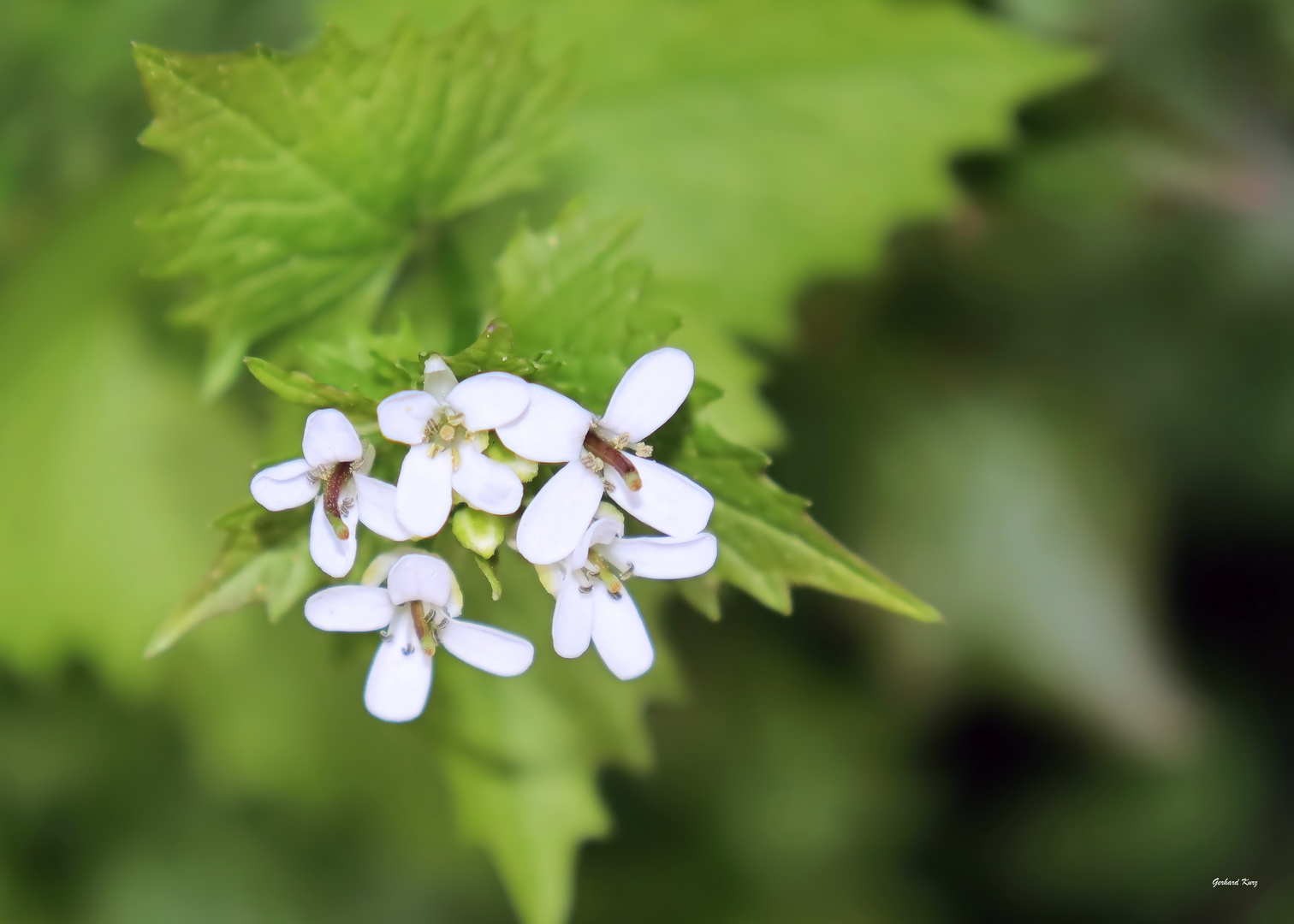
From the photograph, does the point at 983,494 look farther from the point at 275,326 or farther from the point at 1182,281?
the point at 275,326

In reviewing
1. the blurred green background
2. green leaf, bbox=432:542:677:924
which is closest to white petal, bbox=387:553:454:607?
green leaf, bbox=432:542:677:924

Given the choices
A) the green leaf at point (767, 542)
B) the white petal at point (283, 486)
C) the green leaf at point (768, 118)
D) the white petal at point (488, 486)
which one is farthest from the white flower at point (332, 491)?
the green leaf at point (768, 118)

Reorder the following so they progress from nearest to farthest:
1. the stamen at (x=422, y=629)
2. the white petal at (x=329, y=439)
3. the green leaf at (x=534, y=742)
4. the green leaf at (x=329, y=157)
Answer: the white petal at (x=329, y=439) → the stamen at (x=422, y=629) → the green leaf at (x=329, y=157) → the green leaf at (x=534, y=742)

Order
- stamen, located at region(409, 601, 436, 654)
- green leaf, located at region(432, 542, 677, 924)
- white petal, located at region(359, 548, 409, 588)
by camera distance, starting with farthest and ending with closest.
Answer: green leaf, located at region(432, 542, 677, 924)
white petal, located at region(359, 548, 409, 588)
stamen, located at region(409, 601, 436, 654)

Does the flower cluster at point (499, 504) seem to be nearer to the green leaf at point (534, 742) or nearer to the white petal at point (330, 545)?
the white petal at point (330, 545)

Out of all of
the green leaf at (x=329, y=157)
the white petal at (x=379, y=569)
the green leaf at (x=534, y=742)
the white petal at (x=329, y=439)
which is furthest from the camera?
the green leaf at (x=534, y=742)

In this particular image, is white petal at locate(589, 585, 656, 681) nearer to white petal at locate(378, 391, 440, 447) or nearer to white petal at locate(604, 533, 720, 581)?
white petal at locate(604, 533, 720, 581)

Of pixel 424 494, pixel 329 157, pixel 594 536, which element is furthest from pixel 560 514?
pixel 329 157
